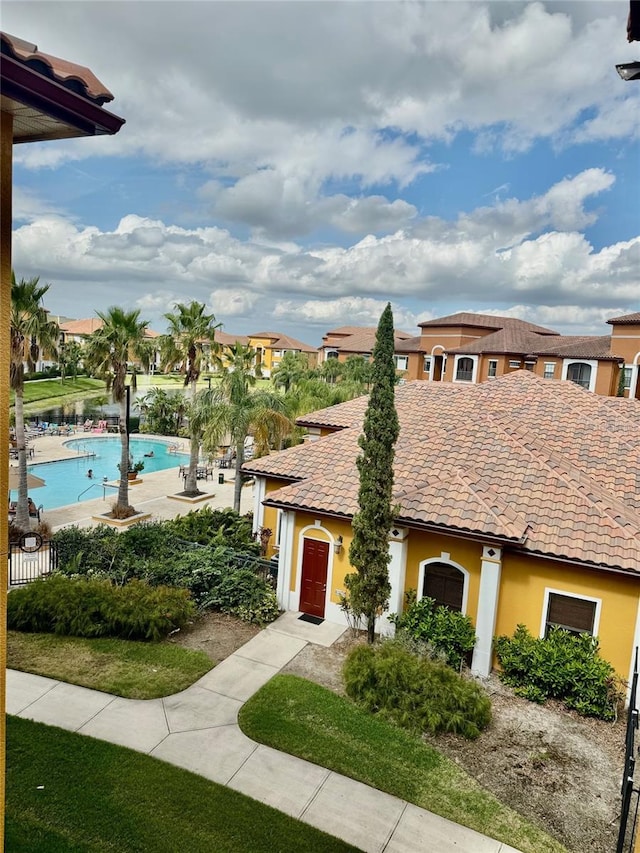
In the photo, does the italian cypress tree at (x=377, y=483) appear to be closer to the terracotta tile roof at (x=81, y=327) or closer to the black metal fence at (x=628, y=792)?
the black metal fence at (x=628, y=792)

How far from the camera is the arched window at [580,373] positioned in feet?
149

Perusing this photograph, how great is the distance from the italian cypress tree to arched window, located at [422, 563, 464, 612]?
1345mm

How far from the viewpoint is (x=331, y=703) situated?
11172 mm

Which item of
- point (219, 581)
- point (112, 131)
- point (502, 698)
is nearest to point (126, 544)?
point (219, 581)

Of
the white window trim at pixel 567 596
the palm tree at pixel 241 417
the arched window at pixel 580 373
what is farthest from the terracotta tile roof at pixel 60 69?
the arched window at pixel 580 373

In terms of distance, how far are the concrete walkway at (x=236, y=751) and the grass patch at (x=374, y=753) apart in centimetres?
19

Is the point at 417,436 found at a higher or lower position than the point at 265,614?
higher

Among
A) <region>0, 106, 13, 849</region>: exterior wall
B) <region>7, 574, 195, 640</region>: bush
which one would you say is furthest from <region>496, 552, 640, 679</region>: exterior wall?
<region>0, 106, 13, 849</region>: exterior wall

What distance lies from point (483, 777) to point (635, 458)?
10.6 m

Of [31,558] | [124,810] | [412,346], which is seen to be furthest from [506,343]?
[124,810]

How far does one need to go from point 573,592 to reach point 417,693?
14.0ft

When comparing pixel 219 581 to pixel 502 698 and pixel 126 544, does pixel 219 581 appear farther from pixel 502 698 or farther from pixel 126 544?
pixel 502 698

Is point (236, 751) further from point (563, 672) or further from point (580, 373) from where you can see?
point (580, 373)

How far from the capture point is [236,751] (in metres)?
9.63
